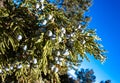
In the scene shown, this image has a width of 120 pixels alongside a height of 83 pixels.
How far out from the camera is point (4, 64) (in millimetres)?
8820

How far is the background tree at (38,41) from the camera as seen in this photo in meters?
8.48

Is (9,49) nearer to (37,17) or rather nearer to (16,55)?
(16,55)

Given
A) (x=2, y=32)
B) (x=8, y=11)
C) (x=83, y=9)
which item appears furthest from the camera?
(x=83, y=9)

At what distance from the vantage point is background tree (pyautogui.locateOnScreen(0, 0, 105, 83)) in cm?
848

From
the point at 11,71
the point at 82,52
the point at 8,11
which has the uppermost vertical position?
the point at 8,11

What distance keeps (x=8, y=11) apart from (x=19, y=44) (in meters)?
1.00

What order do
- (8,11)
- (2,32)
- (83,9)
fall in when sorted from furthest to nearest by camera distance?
(83,9) → (8,11) → (2,32)

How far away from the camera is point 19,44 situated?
8719mm

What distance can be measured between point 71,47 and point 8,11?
1998 mm

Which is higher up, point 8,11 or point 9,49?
point 8,11

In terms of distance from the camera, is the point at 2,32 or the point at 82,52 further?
the point at 82,52

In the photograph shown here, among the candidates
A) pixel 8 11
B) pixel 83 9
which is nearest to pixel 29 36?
pixel 8 11

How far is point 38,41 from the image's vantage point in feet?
27.3

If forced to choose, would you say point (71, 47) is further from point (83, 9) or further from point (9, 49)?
point (83, 9)
